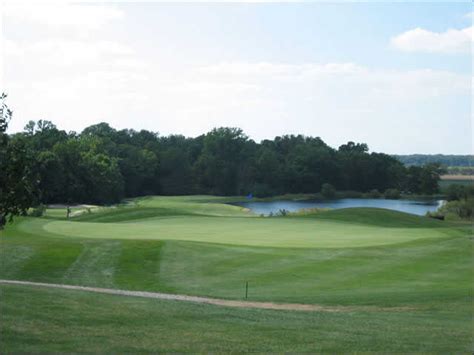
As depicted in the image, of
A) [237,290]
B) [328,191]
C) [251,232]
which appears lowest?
[237,290]

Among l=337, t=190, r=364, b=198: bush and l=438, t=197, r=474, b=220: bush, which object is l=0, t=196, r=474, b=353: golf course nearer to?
l=438, t=197, r=474, b=220: bush

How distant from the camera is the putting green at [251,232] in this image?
2773 centimetres

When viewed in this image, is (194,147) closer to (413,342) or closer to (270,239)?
(270,239)

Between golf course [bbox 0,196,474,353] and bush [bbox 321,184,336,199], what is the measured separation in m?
77.8

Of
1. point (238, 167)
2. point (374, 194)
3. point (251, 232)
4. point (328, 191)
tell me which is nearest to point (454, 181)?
point (374, 194)

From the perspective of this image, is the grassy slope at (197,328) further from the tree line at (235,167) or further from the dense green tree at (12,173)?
the tree line at (235,167)

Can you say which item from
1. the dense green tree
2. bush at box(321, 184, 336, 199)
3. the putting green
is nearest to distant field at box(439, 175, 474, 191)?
bush at box(321, 184, 336, 199)

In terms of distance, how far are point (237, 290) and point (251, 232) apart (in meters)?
13.8

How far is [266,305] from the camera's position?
52.2ft

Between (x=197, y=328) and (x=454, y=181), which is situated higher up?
(x=454, y=181)

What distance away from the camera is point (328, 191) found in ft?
370

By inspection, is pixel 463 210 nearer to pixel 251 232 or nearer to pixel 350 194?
pixel 251 232

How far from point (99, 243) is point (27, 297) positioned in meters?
11.3

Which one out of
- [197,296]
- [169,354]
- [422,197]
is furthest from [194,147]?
[169,354]
